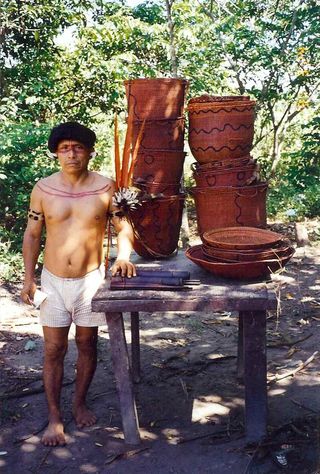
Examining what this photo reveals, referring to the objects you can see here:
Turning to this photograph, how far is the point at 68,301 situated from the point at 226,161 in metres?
1.46

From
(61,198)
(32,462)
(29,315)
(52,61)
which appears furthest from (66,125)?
(52,61)

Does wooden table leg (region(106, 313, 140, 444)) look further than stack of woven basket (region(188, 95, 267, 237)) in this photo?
No

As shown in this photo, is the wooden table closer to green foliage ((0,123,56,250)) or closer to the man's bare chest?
the man's bare chest

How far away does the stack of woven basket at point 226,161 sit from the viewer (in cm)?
357

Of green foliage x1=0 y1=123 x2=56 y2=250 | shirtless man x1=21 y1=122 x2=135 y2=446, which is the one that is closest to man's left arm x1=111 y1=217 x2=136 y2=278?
shirtless man x1=21 y1=122 x2=135 y2=446

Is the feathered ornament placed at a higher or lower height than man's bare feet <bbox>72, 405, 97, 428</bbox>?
higher

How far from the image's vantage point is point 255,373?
280 centimetres

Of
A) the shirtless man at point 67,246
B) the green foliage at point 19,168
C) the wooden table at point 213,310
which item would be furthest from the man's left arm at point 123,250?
the green foliage at point 19,168

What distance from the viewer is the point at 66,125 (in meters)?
2.90

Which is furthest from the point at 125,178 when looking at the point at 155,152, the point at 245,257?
the point at 245,257

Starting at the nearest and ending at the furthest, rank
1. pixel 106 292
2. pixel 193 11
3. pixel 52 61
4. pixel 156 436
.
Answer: pixel 106 292 < pixel 156 436 < pixel 52 61 < pixel 193 11

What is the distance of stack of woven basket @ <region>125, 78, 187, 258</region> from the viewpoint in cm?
356

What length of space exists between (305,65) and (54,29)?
4066 millimetres

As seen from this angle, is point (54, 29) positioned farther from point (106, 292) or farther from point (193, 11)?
point (106, 292)
